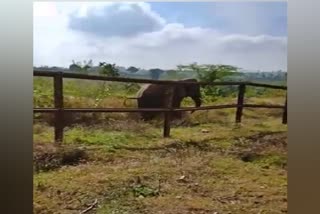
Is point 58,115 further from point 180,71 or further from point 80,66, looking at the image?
point 180,71

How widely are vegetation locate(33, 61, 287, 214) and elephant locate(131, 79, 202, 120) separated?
1.4 inches

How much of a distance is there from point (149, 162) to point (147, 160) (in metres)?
0.01

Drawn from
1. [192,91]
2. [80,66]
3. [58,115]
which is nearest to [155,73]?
[192,91]

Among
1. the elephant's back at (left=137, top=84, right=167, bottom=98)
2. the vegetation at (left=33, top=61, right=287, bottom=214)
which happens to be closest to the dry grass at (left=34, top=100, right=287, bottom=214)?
the vegetation at (left=33, top=61, right=287, bottom=214)

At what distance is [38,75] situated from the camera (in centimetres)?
220

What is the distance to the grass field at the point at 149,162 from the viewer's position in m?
2.20

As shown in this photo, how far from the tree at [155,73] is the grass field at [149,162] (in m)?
0.11

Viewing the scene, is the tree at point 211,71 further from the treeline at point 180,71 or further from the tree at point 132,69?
→ the tree at point 132,69

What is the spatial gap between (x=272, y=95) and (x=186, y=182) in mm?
525

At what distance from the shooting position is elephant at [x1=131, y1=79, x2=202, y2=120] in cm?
221

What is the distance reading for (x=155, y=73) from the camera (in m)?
2.21

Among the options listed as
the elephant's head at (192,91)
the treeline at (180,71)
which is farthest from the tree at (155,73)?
the elephant's head at (192,91)
